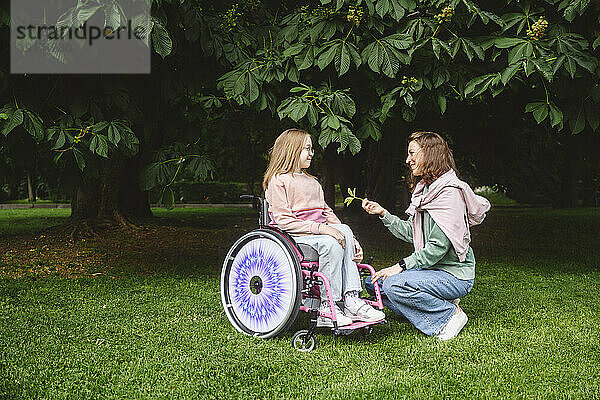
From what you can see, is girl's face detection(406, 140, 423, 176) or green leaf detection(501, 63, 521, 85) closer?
girl's face detection(406, 140, 423, 176)

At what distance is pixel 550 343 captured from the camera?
4.26 metres

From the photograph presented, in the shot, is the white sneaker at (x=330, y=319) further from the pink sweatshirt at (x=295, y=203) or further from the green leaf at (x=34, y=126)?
the green leaf at (x=34, y=126)

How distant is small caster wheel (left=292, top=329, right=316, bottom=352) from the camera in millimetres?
4036

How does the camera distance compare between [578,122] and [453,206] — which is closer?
[453,206]

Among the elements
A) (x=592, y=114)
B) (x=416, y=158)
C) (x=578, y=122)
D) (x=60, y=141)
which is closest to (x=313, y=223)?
(x=416, y=158)

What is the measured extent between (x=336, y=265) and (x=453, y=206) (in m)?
0.91

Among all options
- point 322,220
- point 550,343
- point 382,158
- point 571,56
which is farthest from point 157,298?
point 382,158

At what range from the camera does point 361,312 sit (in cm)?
416

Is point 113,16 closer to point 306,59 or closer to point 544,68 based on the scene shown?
point 306,59

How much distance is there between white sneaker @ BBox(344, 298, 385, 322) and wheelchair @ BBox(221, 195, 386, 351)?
4 cm

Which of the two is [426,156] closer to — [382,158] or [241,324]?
[241,324]

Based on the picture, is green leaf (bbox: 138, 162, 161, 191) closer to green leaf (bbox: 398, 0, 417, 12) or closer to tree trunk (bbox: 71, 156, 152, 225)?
green leaf (bbox: 398, 0, 417, 12)

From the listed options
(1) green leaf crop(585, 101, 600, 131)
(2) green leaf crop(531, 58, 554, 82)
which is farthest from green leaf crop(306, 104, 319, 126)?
(1) green leaf crop(585, 101, 600, 131)

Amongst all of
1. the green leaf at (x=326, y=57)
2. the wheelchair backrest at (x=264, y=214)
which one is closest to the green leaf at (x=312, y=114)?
the green leaf at (x=326, y=57)
